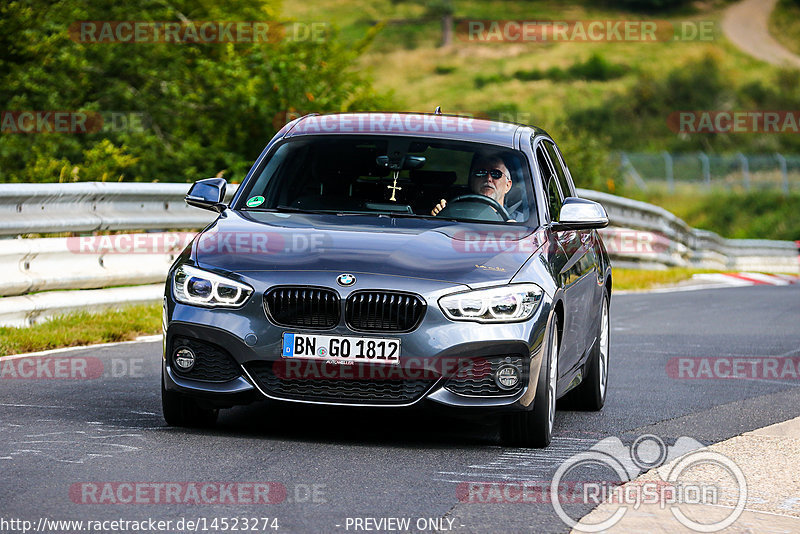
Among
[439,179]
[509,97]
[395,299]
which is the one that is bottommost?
[395,299]

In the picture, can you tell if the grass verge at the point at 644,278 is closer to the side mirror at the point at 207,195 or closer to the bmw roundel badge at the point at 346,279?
the side mirror at the point at 207,195

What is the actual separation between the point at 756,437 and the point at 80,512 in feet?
12.8

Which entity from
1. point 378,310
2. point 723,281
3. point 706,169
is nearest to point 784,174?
point 706,169

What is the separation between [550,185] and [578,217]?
0.73 metres

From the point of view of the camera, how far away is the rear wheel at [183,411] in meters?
7.16

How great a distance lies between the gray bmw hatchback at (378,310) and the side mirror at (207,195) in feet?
0.04

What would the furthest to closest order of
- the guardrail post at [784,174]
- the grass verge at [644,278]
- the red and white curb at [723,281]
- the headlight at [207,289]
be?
the guardrail post at [784,174] < the red and white curb at [723,281] < the grass verge at [644,278] < the headlight at [207,289]

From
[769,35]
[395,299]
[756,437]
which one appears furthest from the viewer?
[769,35]

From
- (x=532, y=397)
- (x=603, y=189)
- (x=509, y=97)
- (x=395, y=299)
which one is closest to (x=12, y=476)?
(x=395, y=299)

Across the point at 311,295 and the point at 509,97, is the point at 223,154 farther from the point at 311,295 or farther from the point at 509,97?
the point at 509,97

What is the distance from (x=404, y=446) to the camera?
23.0 ft

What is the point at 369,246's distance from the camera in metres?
7.05

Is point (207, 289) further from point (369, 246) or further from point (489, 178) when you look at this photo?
point (489, 178)

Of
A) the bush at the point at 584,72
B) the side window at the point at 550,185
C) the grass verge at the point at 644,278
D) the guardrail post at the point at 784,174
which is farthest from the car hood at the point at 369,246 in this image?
the bush at the point at 584,72
